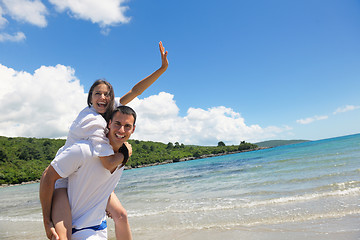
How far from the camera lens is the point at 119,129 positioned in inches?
87.6

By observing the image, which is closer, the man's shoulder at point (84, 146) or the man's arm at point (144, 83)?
the man's shoulder at point (84, 146)

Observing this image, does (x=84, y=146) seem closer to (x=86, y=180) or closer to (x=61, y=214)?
(x=86, y=180)

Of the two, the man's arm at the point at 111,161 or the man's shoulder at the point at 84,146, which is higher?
the man's shoulder at the point at 84,146

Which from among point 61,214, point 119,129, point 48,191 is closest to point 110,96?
point 119,129

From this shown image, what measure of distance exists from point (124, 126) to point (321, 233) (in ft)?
13.7

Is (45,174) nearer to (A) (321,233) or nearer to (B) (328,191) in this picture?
(A) (321,233)

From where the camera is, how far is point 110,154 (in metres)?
2.09

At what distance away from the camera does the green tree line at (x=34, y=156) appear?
153 ft

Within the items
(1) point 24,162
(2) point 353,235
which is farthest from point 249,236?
(1) point 24,162

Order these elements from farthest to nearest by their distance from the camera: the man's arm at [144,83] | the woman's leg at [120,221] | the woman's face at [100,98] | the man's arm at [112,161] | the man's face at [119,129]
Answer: the man's arm at [144,83]
the woman's leg at [120,221]
the woman's face at [100,98]
the man's face at [119,129]
the man's arm at [112,161]

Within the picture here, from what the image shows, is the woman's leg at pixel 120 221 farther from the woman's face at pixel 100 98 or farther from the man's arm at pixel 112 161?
the woman's face at pixel 100 98

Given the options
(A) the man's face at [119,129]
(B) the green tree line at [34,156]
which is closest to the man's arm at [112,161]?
(A) the man's face at [119,129]

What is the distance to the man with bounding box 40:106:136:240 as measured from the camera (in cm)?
197

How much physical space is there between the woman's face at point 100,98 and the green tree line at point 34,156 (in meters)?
51.9
